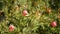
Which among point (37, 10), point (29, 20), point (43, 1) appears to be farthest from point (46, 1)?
point (29, 20)

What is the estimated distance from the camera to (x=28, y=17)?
2.87 meters

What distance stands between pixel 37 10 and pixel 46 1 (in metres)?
0.29

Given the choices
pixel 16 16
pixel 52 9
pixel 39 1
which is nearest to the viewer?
pixel 16 16

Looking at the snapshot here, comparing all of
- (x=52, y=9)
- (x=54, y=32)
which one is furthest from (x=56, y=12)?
(x=54, y=32)

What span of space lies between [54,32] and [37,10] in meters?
0.41

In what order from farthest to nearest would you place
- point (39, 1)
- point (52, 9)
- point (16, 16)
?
1. point (52, 9)
2. point (39, 1)
3. point (16, 16)

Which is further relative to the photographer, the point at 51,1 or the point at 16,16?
the point at 51,1

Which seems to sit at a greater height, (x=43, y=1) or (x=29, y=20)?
(x=43, y=1)

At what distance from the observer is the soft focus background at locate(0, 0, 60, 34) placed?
287 centimetres

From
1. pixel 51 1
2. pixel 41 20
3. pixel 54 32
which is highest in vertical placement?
pixel 51 1

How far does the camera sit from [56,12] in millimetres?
3176

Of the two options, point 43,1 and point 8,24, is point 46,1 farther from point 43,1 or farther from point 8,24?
point 8,24

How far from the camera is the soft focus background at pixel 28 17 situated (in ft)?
9.43

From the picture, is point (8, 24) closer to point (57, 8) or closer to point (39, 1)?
point (39, 1)
